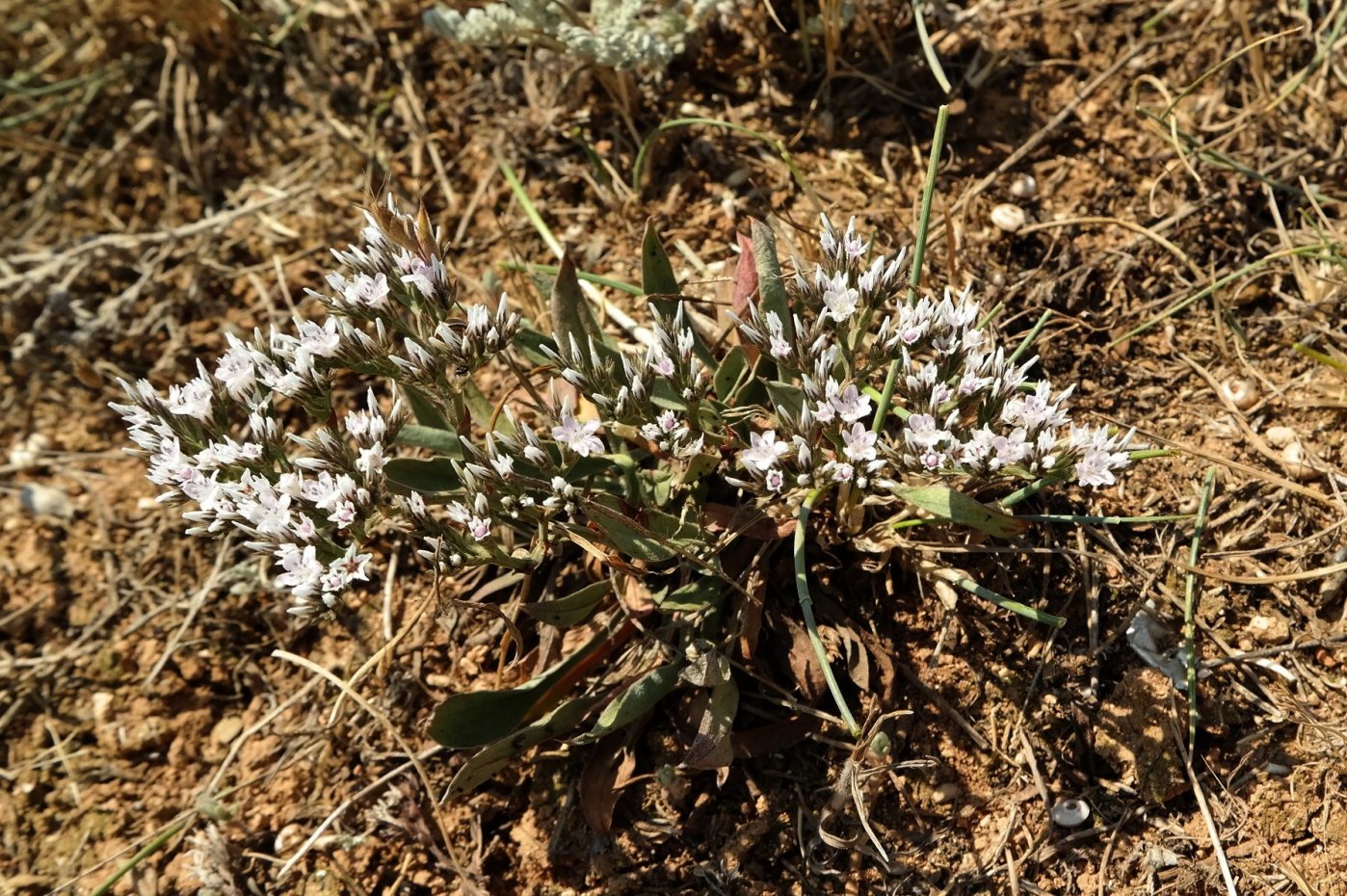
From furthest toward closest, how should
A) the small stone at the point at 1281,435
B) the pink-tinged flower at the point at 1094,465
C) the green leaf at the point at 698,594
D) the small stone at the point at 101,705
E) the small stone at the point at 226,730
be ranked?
the small stone at the point at 101,705 < the small stone at the point at 226,730 < the small stone at the point at 1281,435 < the green leaf at the point at 698,594 < the pink-tinged flower at the point at 1094,465

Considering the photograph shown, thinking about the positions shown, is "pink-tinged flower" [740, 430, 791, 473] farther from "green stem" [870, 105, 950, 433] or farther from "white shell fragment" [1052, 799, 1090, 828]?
"white shell fragment" [1052, 799, 1090, 828]

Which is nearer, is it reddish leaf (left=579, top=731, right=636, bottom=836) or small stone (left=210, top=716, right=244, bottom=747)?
reddish leaf (left=579, top=731, right=636, bottom=836)

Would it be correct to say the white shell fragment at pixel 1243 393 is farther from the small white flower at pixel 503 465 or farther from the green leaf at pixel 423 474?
the green leaf at pixel 423 474

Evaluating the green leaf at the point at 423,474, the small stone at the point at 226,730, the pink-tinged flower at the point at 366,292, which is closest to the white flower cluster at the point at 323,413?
the pink-tinged flower at the point at 366,292

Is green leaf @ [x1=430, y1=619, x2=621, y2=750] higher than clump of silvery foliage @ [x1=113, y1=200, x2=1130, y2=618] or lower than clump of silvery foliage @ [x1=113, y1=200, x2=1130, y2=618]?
lower

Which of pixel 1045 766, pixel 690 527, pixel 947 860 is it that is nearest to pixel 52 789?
pixel 690 527

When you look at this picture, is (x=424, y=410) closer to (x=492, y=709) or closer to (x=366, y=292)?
(x=366, y=292)

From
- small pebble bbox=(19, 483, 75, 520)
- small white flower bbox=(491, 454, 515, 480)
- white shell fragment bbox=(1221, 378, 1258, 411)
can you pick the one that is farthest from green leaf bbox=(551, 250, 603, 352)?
small pebble bbox=(19, 483, 75, 520)
